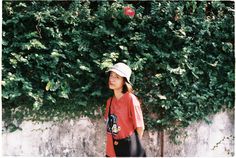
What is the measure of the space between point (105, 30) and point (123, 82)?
1.06 m

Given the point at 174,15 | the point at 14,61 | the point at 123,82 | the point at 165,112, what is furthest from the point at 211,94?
the point at 14,61

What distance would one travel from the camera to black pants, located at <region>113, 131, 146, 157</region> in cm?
475

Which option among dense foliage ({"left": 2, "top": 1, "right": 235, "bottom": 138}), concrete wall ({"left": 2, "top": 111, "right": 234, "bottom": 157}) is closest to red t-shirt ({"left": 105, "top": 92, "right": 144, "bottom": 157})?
dense foliage ({"left": 2, "top": 1, "right": 235, "bottom": 138})

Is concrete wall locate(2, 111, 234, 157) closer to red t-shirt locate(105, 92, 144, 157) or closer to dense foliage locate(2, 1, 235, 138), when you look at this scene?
dense foliage locate(2, 1, 235, 138)

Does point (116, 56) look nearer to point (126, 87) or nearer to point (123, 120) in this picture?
point (126, 87)

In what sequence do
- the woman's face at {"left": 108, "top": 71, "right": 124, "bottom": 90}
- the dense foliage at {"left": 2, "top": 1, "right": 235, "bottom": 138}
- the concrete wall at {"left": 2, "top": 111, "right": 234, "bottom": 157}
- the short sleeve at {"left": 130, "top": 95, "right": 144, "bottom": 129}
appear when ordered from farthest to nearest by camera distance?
the concrete wall at {"left": 2, "top": 111, "right": 234, "bottom": 157} → the dense foliage at {"left": 2, "top": 1, "right": 235, "bottom": 138} → the woman's face at {"left": 108, "top": 71, "right": 124, "bottom": 90} → the short sleeve at {"left": 130, "top": 95, "right": 144, "bottom": 129}

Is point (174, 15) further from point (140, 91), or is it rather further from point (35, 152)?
point (35, 152)

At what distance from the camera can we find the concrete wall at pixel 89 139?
589 cm

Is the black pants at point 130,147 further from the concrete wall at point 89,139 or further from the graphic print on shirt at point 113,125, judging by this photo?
the concrete wall at point 89,139

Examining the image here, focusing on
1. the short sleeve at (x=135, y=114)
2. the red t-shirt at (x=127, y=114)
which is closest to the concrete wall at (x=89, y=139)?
the red t-shirt at (x=127, y=114)

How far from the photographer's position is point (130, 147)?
4754mm

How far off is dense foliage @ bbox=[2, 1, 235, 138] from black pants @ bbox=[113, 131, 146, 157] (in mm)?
1128

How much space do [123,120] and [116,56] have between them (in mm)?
1167

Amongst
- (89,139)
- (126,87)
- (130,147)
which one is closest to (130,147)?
(130,147)
